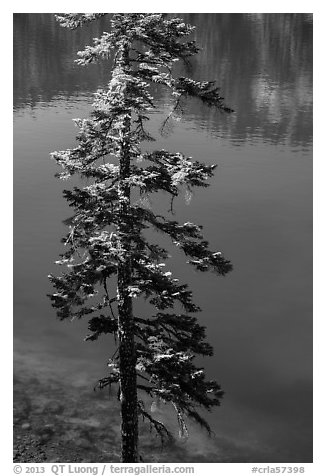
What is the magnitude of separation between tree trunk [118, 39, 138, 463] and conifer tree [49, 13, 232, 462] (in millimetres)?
23

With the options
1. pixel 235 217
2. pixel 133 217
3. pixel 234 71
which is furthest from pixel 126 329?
pixel 234 71

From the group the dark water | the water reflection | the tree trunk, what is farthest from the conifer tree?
the water reflection

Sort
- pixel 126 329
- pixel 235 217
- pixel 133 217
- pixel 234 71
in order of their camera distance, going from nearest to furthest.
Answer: pixel 133 217, pixel 126 329, pixel 235 217, pixel 234 71

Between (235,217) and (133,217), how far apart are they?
33453 millimetres

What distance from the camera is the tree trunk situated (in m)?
11.4

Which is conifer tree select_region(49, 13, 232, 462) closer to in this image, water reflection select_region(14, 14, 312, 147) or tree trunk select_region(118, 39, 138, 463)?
tree trunk select_region(118, 39, 138, 463)

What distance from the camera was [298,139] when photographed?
64.2 meters

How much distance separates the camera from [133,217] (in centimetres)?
1145

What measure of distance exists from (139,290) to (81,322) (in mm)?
20974

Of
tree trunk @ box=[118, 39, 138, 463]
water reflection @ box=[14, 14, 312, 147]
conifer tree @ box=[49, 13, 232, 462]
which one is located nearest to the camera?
conifer tree @ box=[49, 13, 232, 462]

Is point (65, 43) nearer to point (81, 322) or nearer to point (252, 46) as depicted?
point (252, 46)

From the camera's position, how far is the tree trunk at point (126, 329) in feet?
37.4

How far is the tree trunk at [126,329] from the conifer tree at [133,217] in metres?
0.02

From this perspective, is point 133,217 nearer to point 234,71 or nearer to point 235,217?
point 235,217
